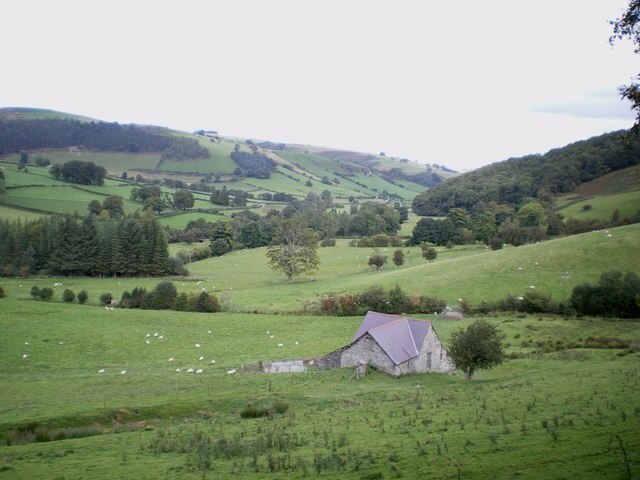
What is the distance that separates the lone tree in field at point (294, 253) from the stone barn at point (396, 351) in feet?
135

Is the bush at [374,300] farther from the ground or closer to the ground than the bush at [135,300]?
farther from the ground

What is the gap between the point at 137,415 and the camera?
88.6 feet

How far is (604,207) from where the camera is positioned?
10594 cm

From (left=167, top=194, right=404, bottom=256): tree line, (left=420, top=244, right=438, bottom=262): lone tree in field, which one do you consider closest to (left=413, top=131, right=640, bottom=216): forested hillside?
(left=167, top=194, right=404, bottom=256): tree line

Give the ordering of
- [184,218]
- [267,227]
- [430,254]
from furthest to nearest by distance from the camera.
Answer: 1. [184,218]
2. [267,227]
3. [430,254]

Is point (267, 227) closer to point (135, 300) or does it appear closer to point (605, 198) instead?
point (135, 300)

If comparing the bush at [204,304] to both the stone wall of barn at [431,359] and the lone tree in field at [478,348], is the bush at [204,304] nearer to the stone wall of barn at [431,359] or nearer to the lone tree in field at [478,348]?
the stone wall of barn at [431,359]

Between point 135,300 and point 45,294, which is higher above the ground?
point 135,300

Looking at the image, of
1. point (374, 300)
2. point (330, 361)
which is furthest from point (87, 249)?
point (330, 361)

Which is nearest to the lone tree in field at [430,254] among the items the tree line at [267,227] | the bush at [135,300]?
the tree line at [267,227]

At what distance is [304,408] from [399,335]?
43.2 feet

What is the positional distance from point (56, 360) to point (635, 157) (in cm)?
14021

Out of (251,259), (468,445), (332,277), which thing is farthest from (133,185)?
(468,445)

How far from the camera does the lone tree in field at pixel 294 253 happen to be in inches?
3204
